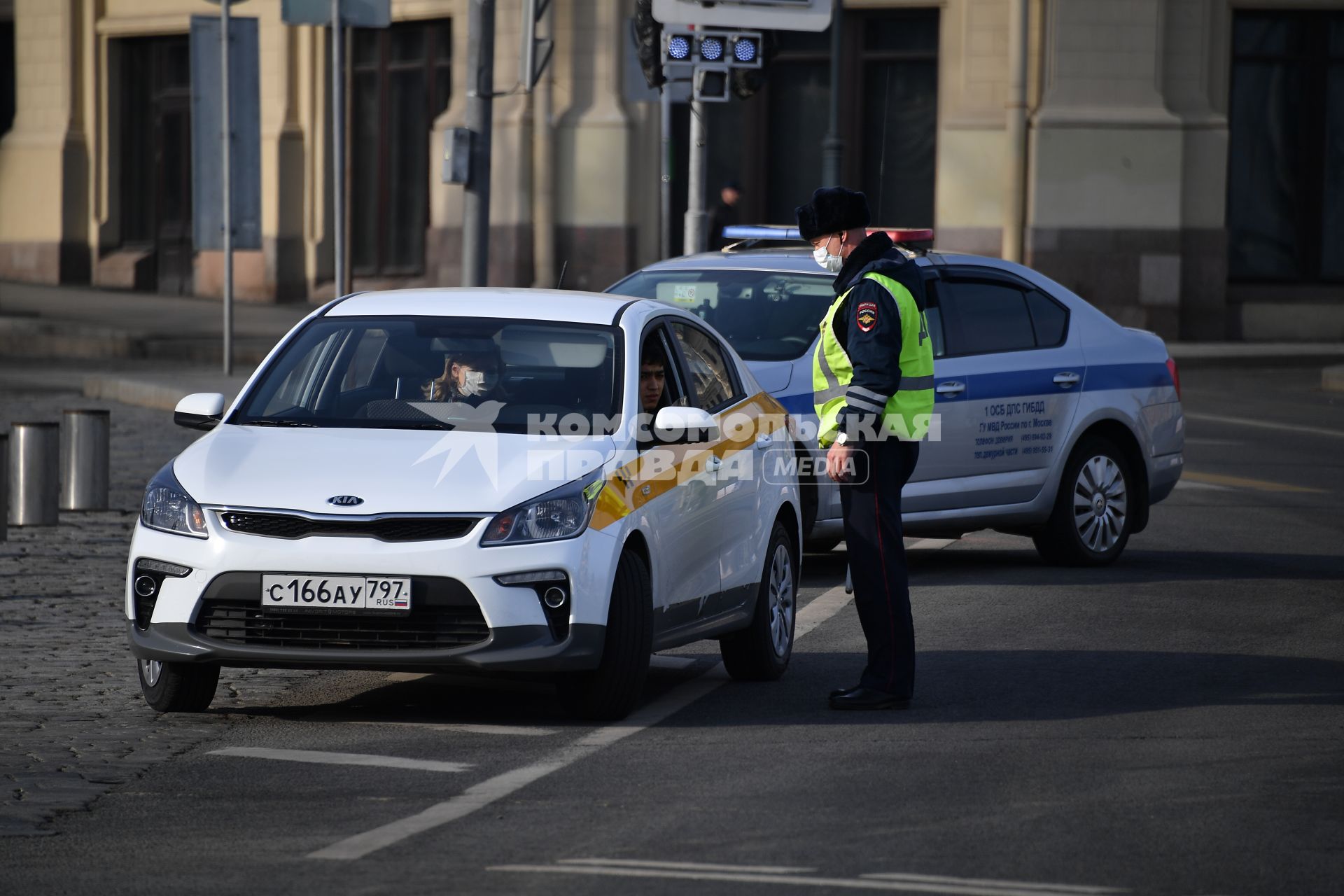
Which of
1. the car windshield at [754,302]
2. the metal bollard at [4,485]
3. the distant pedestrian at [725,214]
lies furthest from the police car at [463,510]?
the distant pedestrian at [725,214]

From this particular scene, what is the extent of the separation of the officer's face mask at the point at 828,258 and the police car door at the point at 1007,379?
3479 millimetres

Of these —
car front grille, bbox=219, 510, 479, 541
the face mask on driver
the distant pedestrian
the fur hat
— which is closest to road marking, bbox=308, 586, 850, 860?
car front grille, bbox=219, 510, 479, 541

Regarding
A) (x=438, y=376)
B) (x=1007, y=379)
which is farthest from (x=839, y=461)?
(x=1007, y=379)

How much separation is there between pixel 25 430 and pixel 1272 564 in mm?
6736

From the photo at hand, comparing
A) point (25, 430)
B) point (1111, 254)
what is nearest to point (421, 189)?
point (1111, 254)

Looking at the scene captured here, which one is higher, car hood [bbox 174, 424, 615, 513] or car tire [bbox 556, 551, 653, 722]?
car hood [bbox 174, 424, 615, 513]

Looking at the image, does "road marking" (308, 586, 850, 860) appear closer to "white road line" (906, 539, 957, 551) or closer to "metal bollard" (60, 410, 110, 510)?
"white road line" (906, 539, 957, 551)

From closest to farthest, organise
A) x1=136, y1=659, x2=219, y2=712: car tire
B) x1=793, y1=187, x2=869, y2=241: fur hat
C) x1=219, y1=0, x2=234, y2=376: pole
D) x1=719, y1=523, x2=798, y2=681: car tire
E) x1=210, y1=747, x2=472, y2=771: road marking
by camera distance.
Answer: x1=210, y1=747, x2=472, y2=771: road marking, x1=136, y1=659, x2=219, y2=712: car tire, x1=793, y1=187, x2=869, y2=241: fur hat, x1=719, y1=523, x2=798, y2=681: car tire, x1=219, y1=0, x2=234, y2=376: pole

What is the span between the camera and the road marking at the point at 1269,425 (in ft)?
68.1

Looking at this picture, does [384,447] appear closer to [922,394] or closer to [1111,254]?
[922,394]

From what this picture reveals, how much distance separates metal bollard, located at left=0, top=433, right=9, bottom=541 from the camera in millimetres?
11711

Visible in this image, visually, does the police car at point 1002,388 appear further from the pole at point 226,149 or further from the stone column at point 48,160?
the stone column at point 48,160

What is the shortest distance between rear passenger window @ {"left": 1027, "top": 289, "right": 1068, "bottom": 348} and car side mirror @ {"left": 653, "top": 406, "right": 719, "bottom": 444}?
4.69 meters

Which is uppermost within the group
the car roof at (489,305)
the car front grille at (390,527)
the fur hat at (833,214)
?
the fur hat at (833,214)
